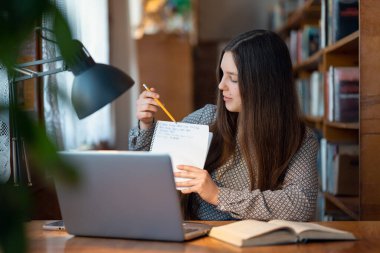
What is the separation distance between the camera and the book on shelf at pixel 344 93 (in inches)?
110

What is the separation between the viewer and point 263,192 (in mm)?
1693

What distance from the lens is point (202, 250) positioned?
4.10 feet

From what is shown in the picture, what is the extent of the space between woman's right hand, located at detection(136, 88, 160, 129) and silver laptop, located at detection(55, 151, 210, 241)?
0.52 meters

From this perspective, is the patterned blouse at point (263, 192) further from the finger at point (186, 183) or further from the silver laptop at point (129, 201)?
the silver laptop at point (129, 201)

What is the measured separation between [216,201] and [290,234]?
0.36m

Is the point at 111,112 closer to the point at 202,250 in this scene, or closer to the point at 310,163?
the point at 310,163

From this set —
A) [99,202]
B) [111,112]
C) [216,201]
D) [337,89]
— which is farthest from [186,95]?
[99,202]

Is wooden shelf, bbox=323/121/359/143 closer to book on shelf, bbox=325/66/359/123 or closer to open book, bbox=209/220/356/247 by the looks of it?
book on shelf, bbox=325/66/359/123

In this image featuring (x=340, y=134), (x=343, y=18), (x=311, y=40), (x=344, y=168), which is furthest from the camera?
(x=311, y=40)

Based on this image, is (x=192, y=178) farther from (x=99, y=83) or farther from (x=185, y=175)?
(x=99, y=83)

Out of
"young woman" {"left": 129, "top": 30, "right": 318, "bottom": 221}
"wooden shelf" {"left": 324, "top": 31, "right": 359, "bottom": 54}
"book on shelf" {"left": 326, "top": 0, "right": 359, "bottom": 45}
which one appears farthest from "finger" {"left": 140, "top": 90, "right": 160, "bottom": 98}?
"book on shelf" {"left": 326, "top": 0, "right": 359, "bottom": 45}

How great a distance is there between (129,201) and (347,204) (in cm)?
158

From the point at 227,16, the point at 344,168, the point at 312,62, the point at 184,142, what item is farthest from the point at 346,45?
the point at 227,16

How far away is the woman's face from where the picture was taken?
1.88m
